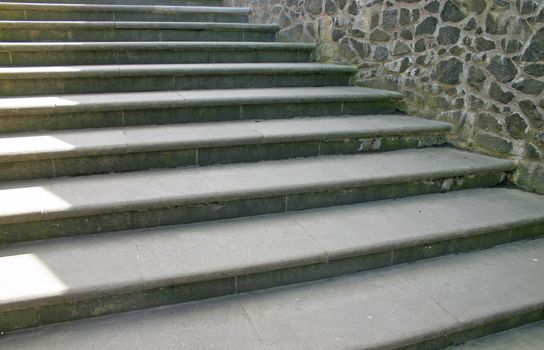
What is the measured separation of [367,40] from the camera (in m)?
3.91

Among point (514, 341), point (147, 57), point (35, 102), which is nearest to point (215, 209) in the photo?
point (35, 102)

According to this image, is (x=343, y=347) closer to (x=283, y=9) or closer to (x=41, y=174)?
(x=41, y=174)

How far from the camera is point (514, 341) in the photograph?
2008 millimetres

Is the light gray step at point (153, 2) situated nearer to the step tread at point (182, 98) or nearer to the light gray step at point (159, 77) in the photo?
the light gray step at point (159, 77)

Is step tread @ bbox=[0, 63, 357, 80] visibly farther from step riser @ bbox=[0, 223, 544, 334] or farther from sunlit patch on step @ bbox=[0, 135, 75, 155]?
step riser @ bbox=[0, 223, 544, 334]

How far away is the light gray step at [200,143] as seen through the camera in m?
2.43

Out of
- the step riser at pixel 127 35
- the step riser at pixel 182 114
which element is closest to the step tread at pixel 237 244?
the step riser at pixel 182 114

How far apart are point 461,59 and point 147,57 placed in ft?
8.27

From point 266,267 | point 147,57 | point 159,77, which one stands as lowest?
point 266,267

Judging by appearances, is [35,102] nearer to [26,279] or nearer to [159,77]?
[159,77]

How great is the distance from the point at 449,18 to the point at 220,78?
5.93 feet

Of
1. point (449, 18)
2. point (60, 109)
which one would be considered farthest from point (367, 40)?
point (60, 109)

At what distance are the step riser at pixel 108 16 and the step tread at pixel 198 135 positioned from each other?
197 cm

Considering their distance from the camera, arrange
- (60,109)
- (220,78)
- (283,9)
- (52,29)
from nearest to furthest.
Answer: (60,109), (220,78), (52,29), (283,9)
